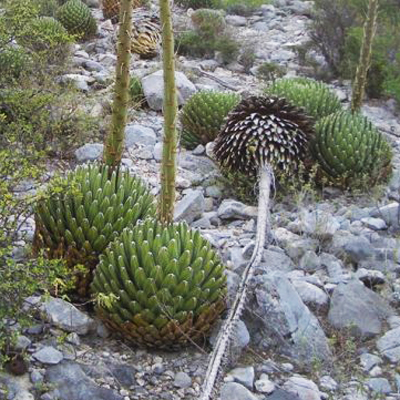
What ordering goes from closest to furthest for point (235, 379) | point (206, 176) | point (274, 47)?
point (235, 379), point (206, 176), point (274, 47)

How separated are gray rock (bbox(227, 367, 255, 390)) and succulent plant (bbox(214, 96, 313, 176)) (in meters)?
2.18

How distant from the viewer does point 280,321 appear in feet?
13.2

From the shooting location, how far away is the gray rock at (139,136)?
6684mm

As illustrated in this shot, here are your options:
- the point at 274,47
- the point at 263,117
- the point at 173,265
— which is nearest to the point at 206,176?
the point at 263,117

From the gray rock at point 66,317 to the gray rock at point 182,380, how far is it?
22.0 inches

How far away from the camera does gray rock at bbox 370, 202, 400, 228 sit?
17.8ft

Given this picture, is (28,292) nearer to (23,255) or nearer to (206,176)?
(23,255)

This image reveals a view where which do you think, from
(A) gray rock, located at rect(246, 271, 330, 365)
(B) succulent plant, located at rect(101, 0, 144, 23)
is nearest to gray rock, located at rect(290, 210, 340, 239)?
(A) gray rock, located at rect(246, 271, 330, 365)

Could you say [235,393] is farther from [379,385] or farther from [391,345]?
[391,345]

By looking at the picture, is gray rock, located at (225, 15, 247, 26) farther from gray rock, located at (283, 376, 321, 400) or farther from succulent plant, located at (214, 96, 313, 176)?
gray rock, located at (283, 376, 321, 400)

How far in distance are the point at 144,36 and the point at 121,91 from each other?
217 inches

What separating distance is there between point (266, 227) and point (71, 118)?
7.32 feet

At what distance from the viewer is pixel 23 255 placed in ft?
14.5

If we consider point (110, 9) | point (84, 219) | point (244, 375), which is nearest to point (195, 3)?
point (110, 9)
